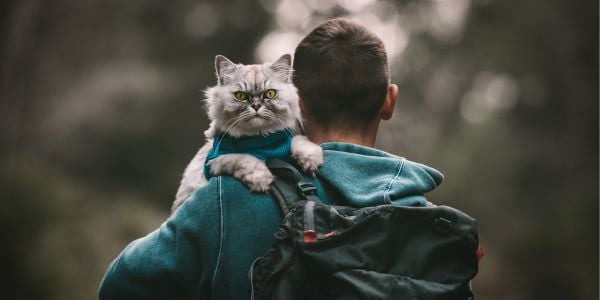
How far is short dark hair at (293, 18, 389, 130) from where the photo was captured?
2256mm

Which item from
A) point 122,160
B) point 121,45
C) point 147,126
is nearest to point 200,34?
point 121,45

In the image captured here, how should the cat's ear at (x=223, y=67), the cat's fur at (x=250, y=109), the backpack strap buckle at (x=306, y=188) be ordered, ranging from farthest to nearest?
the cat's ear at (x=223, y=67) < the cat's fur at (x=250, y=109) < the backpack strap buckle at (x=306, y=188)

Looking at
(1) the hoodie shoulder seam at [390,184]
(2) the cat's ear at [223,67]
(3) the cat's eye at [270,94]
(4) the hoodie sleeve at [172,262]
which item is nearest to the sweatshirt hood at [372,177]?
(1) the hoodie shoulder seam at [390,184]

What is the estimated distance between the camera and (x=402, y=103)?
14602mm

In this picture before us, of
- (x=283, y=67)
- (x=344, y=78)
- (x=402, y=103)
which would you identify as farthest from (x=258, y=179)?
(x=402, y=103)

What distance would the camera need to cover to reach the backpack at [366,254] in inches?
69.2

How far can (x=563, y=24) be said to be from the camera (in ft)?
A: 40.6

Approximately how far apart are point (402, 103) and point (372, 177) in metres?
12.8

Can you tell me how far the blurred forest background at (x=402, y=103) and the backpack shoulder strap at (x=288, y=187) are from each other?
6.87 metres

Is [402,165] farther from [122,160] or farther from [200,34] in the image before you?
[200,34]

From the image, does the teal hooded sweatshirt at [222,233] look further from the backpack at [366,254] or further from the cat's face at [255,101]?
the cat's face at [255,101]

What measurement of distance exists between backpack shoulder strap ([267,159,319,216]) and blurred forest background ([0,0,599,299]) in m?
6.87

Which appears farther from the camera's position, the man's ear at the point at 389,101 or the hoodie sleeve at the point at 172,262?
the man's ear at the point at 389,101

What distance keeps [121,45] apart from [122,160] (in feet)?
12.5
